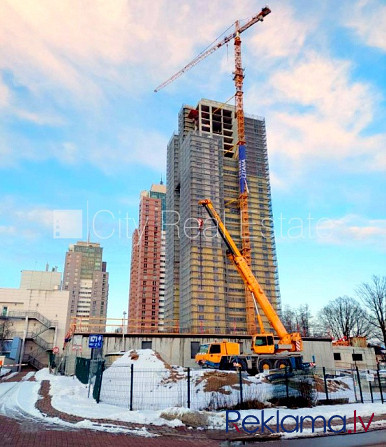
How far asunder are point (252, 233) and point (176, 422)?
92.1 meters

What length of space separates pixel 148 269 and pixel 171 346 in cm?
11229

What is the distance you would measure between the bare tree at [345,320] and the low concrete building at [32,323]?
59.9 meters

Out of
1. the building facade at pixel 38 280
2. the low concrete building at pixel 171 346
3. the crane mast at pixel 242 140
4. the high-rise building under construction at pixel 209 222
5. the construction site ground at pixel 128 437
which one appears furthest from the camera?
the high-rise building under construction at pixel 209 222

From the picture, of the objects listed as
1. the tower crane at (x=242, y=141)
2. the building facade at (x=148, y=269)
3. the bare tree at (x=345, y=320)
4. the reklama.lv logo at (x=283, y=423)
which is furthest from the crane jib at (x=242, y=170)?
the building facade at (x=148, y=269)

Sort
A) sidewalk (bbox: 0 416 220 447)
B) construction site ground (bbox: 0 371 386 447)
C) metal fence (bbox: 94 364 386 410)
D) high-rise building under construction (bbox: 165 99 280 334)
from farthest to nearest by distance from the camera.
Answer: high-rise building under construction (bbox: 165 99 280 334) → metal fence (bbox: 94 364 386 410) → construction site ground (bbox: 0 371 386 447) → sidewalk (bbox: 0 416 220 447)

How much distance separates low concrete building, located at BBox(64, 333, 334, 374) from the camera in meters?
36.8

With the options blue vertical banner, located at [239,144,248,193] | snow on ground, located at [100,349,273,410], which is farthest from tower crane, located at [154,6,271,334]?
snow on ground, located at [100,349,273,410]

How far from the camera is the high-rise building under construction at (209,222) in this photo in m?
92.1

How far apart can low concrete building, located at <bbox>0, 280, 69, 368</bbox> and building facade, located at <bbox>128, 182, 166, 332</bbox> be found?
68.8m

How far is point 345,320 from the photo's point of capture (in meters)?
81.4

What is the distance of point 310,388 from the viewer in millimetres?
16969

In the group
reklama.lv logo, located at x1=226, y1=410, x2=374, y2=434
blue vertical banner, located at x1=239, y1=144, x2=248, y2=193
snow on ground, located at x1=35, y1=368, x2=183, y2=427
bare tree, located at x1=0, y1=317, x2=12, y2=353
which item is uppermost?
blue vertical banner, located at x1=239, y1=144, x2=248, y2=193

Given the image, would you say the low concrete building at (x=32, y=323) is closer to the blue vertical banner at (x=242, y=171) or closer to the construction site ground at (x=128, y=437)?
the blue vertical banner at (x=242, y=171)

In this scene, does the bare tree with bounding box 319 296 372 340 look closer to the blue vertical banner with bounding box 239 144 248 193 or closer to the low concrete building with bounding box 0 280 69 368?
the blue vertical banner with bounding box 239 144 248 193
